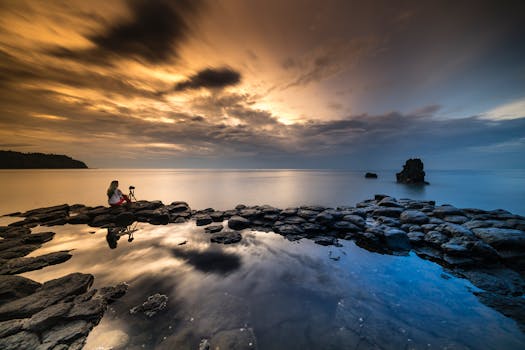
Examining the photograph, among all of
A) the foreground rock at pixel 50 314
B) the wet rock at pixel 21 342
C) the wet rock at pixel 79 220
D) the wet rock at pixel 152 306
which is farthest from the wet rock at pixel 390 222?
the wet rock at pixel 79 220

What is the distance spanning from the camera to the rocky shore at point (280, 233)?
6160 mm

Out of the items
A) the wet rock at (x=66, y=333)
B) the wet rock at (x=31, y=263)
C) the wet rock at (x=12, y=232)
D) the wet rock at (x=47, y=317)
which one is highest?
the wet rock at (x=47, y=317)

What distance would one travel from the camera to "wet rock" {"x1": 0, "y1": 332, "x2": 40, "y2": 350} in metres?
5.15

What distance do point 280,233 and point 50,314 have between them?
42.0ft

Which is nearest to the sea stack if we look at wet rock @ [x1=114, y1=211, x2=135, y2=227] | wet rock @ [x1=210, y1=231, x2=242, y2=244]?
wet rock @ [x1=210, y1=231, x2=242, y2=244]

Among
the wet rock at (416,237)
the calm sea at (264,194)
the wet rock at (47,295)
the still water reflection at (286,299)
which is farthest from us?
the calm sea at (264,194)

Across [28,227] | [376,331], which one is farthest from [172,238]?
[28,227]

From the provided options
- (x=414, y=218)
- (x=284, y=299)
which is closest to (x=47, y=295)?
(x=284, y=299)

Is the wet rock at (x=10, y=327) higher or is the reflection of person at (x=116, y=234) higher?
the wet rock at (x=10, y=327)

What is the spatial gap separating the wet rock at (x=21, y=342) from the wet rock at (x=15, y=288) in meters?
2.73

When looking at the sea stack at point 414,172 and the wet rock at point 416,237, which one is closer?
the wet rock at point 416,237

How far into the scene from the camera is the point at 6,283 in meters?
7.62

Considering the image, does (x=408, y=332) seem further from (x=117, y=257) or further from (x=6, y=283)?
(x=6, y=283)

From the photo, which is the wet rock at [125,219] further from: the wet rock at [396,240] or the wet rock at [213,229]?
the wet rock at [396,240]
